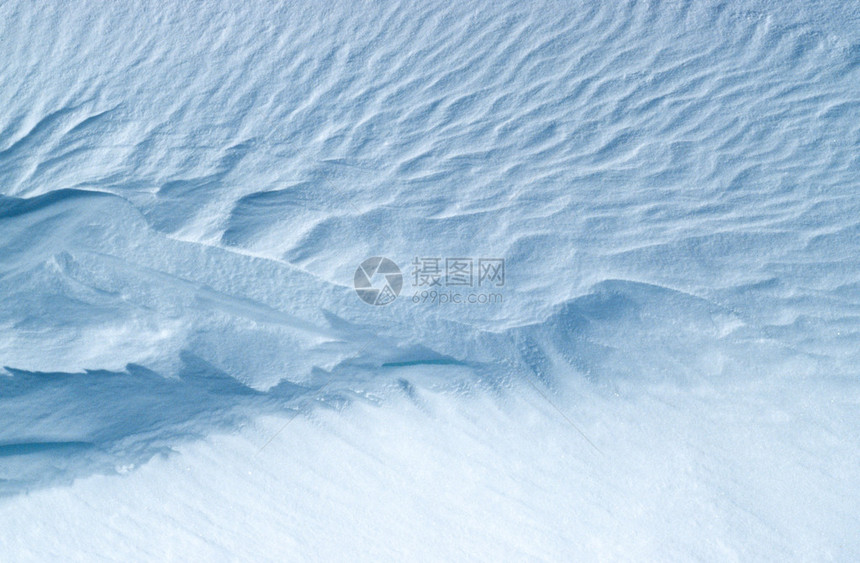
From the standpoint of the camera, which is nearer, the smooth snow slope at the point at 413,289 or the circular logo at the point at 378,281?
the smooth snow slope at the point at 413,289

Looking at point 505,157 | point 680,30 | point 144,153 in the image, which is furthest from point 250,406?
point 680,30

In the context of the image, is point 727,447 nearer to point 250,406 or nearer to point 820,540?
point 820,540

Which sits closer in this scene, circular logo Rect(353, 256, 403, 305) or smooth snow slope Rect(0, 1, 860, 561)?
smooth snow slope Rect(0, 1, 860, 561)
